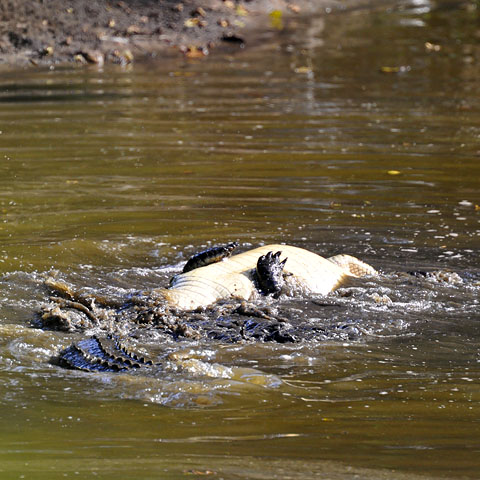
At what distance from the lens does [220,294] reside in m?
6.92

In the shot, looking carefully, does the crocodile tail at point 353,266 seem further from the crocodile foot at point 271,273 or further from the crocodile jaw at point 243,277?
the crocodile foot at point 271,273

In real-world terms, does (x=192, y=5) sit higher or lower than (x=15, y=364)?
higher

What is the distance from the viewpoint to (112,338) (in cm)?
591

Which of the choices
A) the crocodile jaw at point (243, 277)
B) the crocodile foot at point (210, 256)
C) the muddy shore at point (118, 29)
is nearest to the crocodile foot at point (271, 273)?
the crocodile jaw at point (243, 277)

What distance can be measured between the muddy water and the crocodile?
5.9 inches

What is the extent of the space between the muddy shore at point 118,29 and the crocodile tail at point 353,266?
10.4m

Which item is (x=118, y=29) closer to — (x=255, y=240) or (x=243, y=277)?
(x=255, y=240)

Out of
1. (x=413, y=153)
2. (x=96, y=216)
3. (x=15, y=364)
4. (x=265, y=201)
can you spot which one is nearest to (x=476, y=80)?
(x=413, y=153)

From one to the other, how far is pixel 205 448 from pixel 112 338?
1.66 metres

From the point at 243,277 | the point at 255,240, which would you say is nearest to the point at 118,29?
the point at 255,240

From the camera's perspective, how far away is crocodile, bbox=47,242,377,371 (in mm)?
5613

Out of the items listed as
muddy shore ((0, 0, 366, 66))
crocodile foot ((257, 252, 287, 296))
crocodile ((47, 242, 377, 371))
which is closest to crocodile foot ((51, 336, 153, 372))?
crocodile ((47, 242, 377, 371))

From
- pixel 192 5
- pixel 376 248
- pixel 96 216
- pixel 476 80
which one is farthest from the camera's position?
pixel 192 5

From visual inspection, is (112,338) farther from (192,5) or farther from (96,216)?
(192,5)
